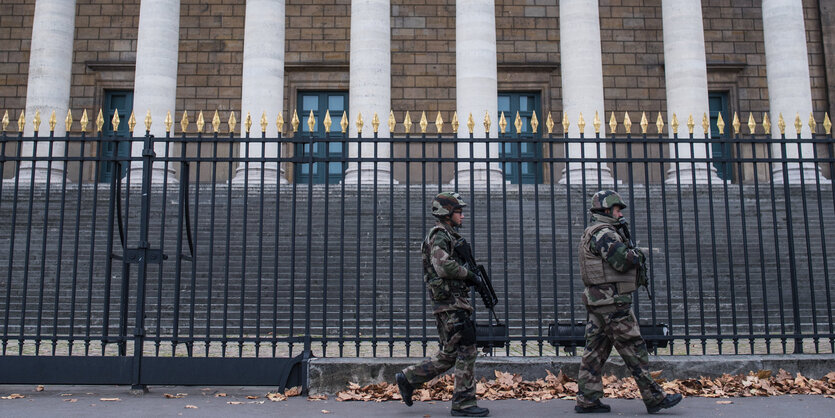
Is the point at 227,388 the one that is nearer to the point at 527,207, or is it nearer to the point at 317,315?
the point at 317,315

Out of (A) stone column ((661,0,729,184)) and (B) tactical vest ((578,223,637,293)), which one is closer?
(B) tactical vest ((578,223,637,293))

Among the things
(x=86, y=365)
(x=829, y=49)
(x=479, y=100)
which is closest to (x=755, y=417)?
(x=86, y=365)

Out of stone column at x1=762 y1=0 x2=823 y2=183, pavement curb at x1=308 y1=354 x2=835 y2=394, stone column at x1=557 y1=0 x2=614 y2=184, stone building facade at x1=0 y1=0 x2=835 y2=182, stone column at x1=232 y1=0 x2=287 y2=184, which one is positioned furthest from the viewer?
stone building facade at x1=0 y1=0 x2=835 y2=182

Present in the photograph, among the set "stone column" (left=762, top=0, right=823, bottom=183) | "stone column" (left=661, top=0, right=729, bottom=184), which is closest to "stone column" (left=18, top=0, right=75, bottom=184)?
"stone column" (left=661, top=0, right=729, bottom=184)

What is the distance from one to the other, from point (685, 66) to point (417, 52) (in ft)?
27.0

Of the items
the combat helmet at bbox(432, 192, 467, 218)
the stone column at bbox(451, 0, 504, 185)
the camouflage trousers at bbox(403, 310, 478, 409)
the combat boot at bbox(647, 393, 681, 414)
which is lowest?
the combat boot at bbox(647, 393, 681, 414)

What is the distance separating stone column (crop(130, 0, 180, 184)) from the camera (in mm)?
19094

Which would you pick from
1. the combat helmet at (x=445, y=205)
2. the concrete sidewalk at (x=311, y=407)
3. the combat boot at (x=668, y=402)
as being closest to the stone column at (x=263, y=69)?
→ the concrete sidewalk at (x=311, y=407)

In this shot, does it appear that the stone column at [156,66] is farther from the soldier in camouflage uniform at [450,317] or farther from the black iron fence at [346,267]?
the soldier in camouflage uniform at [450,317]

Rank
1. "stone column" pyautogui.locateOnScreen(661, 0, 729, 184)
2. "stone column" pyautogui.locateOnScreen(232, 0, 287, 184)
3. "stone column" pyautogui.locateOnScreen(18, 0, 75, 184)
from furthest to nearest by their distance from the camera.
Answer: "stone column" pyautogui.locateOnScreen(18, 0, 75, 184) < "stone column" pyautogui.locateOnScreen(661, 0, 729, 184) < "stone column" pyautogui.locateOnScreen(232, 0, 287, 184)

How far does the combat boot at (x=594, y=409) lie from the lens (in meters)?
5.82

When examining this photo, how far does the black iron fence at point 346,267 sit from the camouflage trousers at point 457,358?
109cm

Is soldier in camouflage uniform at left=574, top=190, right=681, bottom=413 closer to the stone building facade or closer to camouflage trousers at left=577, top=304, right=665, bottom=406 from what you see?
camouflage trousers at left=577, top=304, right=665, bottom=406

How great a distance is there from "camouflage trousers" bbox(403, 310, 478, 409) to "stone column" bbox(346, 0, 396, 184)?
12750 millimetres
